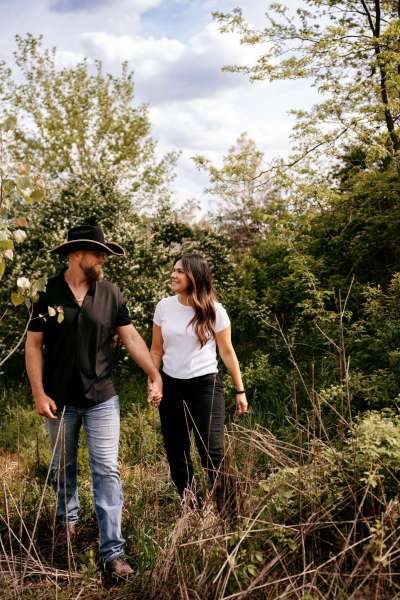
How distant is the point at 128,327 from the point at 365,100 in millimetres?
5758

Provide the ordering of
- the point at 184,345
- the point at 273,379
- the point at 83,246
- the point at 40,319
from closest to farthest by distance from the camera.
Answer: the point at 40,319
the point at 83,246
the point at 184,345
the point at 273,379

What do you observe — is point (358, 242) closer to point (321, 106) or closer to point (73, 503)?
point (321, 106)

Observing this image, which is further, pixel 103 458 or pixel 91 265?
pixel 91 265

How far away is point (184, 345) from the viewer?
388 centimetres

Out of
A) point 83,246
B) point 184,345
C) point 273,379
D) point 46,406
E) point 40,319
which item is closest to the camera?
point 46,406

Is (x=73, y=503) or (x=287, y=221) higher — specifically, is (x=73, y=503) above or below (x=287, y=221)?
below

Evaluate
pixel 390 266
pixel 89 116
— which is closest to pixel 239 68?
pixel 390 266

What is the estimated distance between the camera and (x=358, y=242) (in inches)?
302

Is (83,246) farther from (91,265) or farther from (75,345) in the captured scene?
(75,345)

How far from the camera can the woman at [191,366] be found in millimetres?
3844

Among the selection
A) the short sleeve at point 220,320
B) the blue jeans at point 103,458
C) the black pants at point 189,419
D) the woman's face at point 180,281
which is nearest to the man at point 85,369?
the blue jeans at point 103,458

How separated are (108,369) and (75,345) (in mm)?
269

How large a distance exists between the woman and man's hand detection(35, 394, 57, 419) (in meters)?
0.63

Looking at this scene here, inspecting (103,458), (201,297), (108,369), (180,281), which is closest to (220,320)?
(201,297)
